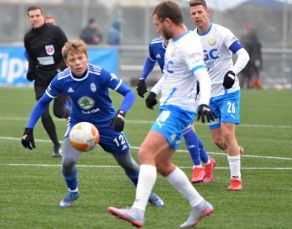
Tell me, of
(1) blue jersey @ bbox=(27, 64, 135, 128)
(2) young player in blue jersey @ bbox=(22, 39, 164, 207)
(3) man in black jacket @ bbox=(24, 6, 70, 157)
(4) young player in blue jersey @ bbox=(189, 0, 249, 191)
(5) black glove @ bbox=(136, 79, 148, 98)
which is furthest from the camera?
(3) man in black jacket @ bbox=(24, 6, 70, 157)

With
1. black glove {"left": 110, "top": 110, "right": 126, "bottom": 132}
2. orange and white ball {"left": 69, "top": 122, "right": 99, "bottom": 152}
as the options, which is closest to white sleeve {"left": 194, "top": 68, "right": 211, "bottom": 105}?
black glove {"left": 110, "top": 110, "right": 126, "bottom": 132}

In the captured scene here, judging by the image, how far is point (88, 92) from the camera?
10227mm

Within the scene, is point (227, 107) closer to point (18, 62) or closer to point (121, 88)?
point (121, 88)

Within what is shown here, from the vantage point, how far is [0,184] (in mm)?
12000

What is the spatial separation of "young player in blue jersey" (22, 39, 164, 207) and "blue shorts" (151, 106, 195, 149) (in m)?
1.01

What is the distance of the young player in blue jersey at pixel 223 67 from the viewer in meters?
11.8

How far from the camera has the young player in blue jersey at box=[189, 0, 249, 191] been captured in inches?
465

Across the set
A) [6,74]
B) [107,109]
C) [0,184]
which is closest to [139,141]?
[0,184]

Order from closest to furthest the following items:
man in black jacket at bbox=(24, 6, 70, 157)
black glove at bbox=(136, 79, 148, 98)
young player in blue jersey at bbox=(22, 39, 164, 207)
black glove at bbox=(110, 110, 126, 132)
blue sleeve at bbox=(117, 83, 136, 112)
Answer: black glove at bbox=(110, 110, 126, 132) < blue sleeve at bbox=(117, 83, 136, 112) < young player in blue jersey at bbox=(22, 39, 164, 207) < black glove at bbox=(136, 79, 148, 98) < man in black jacket at bbox=(24, 6, 70, 157)

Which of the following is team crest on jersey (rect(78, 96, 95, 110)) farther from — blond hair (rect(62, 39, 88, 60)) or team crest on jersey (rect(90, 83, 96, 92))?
blond hair (rect(62, 39, 88, 60))

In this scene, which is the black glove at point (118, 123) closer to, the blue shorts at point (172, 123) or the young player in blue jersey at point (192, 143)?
the blue shorts at point (172, 123)

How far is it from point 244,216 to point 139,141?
777 cm

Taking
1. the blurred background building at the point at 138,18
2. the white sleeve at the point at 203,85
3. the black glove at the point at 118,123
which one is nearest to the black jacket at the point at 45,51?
the black glove at the point at 118,123

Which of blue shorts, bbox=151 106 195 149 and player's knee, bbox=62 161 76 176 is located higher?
blue shorts, bbox=151 106 195 149
